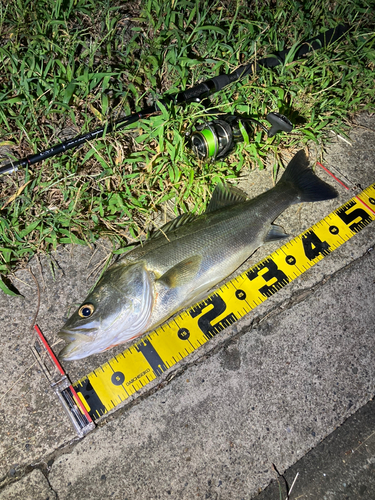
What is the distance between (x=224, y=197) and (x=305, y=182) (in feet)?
2.79

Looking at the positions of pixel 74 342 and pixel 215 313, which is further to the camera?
pixel 215 313

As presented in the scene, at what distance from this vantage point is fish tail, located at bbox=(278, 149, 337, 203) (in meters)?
3.08

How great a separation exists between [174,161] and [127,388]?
202cm

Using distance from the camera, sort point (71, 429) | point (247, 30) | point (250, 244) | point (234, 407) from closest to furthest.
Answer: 1. point (71, 429)
2. point (234, 407)
3. point (250, 244)
4. point (247, 30)

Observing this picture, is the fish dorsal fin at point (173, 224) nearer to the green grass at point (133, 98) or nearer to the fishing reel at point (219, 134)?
the green grass at point (133, 98)

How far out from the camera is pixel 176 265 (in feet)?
8.27

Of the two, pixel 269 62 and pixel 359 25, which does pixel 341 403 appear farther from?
pixel 359 25

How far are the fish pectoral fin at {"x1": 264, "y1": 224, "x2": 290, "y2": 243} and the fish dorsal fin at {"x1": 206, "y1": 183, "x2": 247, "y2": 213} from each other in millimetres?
401

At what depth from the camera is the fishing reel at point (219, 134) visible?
2.75 meters

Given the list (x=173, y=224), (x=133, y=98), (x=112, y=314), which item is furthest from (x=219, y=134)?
(x=112, y=314)

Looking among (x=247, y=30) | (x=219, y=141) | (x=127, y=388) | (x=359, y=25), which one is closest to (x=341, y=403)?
(x=127, y=388)

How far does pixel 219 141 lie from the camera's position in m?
2.80

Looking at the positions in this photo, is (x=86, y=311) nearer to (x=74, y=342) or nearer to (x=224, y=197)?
(x=74, y=342)

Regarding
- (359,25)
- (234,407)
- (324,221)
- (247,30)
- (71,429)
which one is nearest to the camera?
(71,429)
